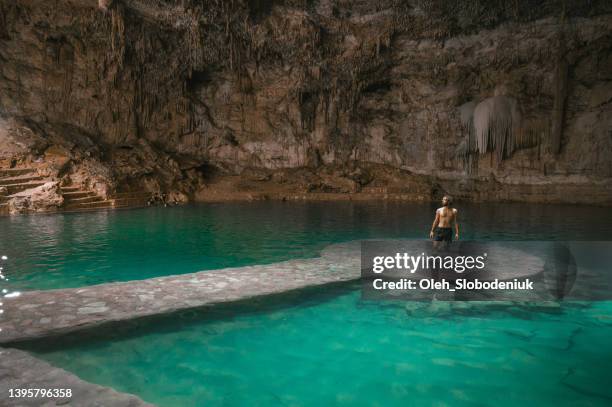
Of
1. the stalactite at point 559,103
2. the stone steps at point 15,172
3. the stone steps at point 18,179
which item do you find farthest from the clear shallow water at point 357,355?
the stalactite at point 559,103

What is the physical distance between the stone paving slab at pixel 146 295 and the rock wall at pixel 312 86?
597 inches

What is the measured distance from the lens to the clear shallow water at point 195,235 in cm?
773

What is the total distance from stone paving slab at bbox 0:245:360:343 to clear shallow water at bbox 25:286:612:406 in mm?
191

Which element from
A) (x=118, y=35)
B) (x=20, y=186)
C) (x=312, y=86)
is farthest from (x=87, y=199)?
(x=312, y=86)

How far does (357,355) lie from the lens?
4.29 metres

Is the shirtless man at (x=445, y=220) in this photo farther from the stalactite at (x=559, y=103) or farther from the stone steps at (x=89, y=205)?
the stalactite at (x=559, y=103)

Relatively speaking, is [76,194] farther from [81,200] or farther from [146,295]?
[146,295]

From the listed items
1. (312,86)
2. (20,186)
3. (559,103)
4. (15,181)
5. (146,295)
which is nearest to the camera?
(146,295)

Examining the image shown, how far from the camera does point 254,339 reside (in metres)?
4.61

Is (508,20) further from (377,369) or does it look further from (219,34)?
(377,369)

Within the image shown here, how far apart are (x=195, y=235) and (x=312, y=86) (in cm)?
1606

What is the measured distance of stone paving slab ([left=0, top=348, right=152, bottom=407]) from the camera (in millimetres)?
3088

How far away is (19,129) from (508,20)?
23.7 m

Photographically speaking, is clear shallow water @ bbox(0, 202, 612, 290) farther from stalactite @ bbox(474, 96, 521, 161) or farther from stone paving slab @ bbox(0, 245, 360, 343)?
stalactite @ bbox(474, 96, 521, 161)
